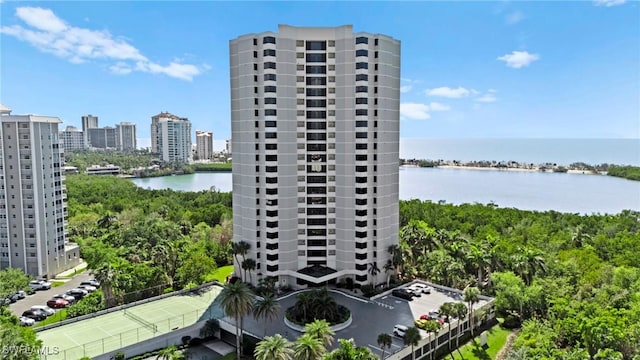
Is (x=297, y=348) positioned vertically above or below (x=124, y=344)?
above

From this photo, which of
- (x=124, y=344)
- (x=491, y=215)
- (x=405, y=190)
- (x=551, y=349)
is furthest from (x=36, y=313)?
(x=405, y=190)

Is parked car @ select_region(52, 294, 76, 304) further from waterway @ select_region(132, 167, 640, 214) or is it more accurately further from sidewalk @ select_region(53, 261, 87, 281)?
waterway @ select_region(132, 167, 640, 214)

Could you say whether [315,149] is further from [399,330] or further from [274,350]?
[274,350]

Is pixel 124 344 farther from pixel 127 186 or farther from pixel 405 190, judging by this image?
pixel 405 190

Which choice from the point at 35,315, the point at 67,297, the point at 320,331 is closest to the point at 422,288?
the point at 320,331

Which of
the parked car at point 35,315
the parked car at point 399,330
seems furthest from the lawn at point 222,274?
the parked car at point 399,330

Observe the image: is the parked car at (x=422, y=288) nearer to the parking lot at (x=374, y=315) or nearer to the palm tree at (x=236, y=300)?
the parking lot at (x=374, y=315)

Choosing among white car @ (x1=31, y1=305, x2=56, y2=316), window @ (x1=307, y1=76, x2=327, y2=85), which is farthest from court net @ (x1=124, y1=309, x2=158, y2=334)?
window @ (x1=307, y1=76, x2=327, y2=85)
